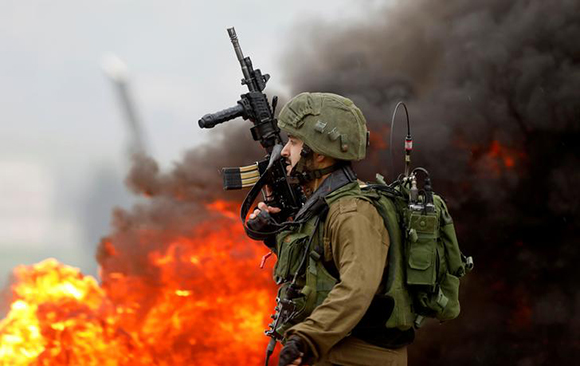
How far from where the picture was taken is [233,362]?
1057 cm

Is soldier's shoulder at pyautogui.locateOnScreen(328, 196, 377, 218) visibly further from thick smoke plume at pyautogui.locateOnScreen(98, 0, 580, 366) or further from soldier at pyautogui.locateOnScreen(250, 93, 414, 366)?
thick smoke plume at pyautogui.locateOnScreen(98, 0, 580, 366)

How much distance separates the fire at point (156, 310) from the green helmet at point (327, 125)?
6.53 meters

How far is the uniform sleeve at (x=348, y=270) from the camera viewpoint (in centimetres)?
368

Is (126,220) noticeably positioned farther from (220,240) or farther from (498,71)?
(498,71)

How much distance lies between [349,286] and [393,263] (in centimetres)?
51

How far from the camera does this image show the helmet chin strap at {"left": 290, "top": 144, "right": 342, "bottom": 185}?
439cm

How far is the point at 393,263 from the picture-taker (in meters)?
4.16

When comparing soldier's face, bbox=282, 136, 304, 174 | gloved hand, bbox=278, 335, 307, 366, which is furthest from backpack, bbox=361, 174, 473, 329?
gloved hand, bbox=278, 335, 307, 366

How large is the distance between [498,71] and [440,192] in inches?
92.1

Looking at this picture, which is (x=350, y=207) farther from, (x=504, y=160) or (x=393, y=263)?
(x=504, y=160)

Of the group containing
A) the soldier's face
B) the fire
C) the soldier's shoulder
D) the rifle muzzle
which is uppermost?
the rifle muzzle

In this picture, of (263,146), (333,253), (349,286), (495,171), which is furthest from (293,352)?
(495,171)

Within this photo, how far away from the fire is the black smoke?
2973 millimetres

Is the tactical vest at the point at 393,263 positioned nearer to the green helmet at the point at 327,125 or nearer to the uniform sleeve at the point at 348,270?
the uniform sleeve at the point at 348,270
